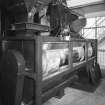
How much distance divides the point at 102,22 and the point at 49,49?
4.44 meters

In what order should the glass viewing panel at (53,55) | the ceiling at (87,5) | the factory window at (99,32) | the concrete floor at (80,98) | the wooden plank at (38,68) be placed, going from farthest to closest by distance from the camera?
the factory window at (99,32), the ceiling at (87,5), the concrete floor at (80,98), the glass viewing panel at (53,55), the wooden plank at (38,68)

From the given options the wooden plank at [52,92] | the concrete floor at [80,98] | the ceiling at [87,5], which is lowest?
the concrete floor at [80,98]

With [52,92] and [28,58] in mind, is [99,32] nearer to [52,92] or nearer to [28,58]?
[52,92]

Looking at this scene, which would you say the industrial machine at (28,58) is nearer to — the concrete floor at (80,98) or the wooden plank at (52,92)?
the wooden plank at (52,92)

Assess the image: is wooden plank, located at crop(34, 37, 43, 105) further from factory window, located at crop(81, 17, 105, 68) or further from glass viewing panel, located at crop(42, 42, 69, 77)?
factory window, located at crop(81, 17, 105, 68)

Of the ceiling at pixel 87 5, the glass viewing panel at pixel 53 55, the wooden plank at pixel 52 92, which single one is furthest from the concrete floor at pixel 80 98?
the ceiling at pixel 87 5

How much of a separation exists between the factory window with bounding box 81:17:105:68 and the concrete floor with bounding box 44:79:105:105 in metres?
2.57

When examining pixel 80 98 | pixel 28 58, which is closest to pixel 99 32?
pixel 80 98

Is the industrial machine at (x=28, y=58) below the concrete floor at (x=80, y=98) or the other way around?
the other way around

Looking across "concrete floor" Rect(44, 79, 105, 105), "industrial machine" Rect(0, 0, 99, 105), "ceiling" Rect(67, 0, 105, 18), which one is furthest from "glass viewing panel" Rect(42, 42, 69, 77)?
"ceiling" Rect(67, 0, 105, 18)

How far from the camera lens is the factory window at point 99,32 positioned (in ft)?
16.8

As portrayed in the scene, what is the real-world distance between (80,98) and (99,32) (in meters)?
3.73

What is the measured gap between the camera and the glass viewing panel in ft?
5.11

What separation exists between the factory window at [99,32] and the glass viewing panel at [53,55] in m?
3.67
